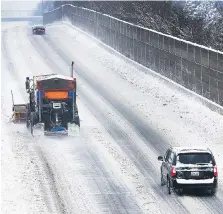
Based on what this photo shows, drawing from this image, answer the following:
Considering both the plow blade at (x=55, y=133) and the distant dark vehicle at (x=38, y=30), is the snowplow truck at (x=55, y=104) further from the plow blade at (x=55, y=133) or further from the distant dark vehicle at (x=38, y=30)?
the distant dark vehicle at (x=38, y=30)

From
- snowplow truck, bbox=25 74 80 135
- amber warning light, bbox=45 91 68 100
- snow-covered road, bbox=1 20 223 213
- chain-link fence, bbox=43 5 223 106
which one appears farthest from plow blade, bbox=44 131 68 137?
chain-link fence, bbox=43 5 223 106

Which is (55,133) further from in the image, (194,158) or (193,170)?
(193,170)

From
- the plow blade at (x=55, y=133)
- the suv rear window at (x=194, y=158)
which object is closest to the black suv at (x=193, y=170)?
the suv rear window at (x=194, y=158)

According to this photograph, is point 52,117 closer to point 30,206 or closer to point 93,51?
point 30,206

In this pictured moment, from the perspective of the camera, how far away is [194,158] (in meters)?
27.1

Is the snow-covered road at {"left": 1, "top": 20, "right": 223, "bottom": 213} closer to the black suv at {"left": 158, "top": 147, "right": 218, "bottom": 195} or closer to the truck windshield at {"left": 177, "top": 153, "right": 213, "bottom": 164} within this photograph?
the black suv at {"left": 158, "top": 147, "right": 218, "bottom": 195}

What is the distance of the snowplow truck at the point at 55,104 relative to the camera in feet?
132

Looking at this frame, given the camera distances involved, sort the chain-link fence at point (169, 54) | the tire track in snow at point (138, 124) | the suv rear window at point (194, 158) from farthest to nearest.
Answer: the chain-link fence at point (169, 54)
the suv rear window at point (194, 158)
the tire track in snow at point (138, 124)

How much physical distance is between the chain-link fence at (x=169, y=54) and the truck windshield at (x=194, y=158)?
15504mm

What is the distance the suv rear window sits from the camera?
27.0m

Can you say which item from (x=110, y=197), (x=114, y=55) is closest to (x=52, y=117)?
(x=110, y=197)

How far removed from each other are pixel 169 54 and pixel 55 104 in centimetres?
1476

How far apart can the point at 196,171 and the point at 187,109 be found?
1870 cm

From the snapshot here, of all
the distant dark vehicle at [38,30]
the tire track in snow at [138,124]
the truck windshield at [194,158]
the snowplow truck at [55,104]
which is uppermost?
the truck windshield at [194,158]
